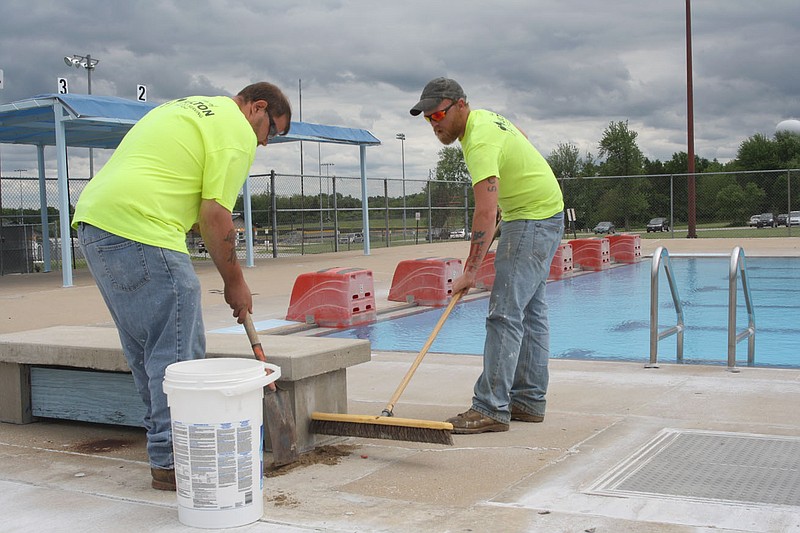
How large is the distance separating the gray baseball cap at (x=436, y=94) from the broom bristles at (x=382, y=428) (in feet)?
5.78

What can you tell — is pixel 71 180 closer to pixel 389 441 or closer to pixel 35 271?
pixel 35 271

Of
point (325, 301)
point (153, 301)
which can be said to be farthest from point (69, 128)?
point (153, 301)

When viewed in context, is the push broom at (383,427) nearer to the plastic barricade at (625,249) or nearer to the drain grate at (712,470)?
the drain grate at (712,470)

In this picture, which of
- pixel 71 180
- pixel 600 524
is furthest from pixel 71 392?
pixel 71 180

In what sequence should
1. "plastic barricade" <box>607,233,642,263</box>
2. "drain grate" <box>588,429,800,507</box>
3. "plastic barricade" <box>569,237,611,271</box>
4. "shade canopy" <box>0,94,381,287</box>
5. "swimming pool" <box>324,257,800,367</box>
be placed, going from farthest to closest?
1. "plastic barricade" <box>607,233,642,263</box>
2. "plastic barricade" <box>569,237,611,271</box>
3. "shade canopy" <box>0,94,381,287</box>
4. "swimming pool" <box>324,257,800,367</box>
5. "drain grate" <box>588,429,800,507</box>

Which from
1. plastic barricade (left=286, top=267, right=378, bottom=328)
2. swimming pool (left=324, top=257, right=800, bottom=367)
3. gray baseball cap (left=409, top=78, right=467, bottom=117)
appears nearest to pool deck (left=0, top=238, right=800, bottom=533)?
gray baseball cap (left=409, top=78, right=467, bottom=117)

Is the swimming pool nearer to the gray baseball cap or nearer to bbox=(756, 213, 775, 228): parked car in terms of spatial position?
the gray baseball cap

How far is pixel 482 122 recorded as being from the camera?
196 inches

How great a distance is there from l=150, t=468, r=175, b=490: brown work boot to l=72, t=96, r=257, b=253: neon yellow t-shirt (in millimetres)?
1038

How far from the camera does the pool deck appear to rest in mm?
3523


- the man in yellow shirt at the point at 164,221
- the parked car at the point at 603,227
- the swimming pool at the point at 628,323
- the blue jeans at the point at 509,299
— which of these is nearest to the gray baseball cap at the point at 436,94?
the blue jeans at the point at 509,299

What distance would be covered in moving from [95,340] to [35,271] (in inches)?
738

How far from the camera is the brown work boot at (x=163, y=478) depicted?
404 cm

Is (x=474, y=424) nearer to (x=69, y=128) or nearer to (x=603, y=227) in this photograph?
(x=69, y=128)
